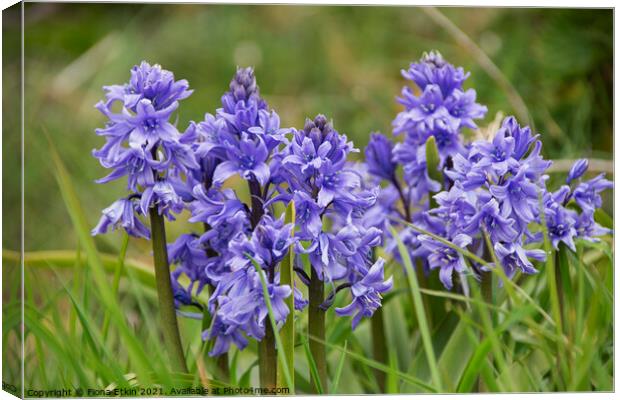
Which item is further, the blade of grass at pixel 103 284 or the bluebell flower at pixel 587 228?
the bluebell flower at pixel 587 228

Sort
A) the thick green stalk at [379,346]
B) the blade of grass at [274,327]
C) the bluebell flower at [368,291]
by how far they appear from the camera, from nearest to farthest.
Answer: the blade of grass at [274,327]
the bluebell flower at [368,291]
the thick green stalk at [379,346]

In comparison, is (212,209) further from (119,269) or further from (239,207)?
(119,269)

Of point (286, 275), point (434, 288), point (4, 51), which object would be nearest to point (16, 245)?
point (4, 51)

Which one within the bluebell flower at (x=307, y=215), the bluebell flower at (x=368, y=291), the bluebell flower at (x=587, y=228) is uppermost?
the bluebell flower at (x=307, y=215)

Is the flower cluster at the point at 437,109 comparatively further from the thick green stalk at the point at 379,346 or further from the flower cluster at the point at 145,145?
the flower cluster at the point at 145,145

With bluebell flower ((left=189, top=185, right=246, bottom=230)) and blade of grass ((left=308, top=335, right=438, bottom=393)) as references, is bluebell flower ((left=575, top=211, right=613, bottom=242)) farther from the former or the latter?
bluebell flower ((left=189, top=185, right=246, bottom=230))

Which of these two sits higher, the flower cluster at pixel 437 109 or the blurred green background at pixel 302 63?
the blurred green background at pixel 302 63

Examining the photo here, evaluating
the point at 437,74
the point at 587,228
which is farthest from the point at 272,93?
the point at 587,228

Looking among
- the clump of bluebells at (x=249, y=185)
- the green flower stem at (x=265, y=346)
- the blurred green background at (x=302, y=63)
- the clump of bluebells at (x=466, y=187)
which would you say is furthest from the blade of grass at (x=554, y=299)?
the blurred green background at (x=302, y=63)
